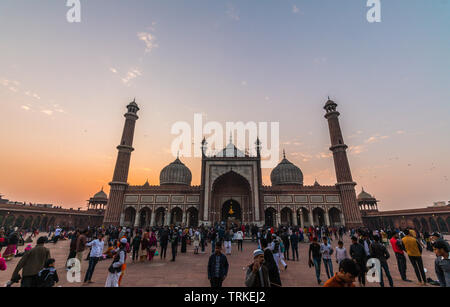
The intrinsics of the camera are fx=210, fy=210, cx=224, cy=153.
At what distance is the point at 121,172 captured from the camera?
32031mm

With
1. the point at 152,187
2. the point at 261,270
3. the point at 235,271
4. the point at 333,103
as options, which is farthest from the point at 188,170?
the point at 261,270

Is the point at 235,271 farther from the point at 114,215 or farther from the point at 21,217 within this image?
the point at 21,217

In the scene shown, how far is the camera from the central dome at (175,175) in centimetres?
3857

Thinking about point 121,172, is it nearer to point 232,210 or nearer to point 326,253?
point 232,210

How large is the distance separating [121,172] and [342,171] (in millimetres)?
33510

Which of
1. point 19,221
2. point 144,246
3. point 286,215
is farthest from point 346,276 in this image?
point 19,221

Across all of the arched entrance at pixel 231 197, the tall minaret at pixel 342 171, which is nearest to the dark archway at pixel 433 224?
the tall minaret at pixel 342 171

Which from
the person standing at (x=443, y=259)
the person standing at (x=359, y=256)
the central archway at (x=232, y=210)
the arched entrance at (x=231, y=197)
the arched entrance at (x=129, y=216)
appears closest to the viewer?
the person standing at (x=443, y=259)

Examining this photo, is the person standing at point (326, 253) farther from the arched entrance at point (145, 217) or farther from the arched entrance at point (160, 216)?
the arched entrance at point (145, 217)

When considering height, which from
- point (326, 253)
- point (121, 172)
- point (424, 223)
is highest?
point (121, 172)

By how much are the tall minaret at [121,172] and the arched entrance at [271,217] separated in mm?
→ 21763

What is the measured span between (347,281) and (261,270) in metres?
1.18

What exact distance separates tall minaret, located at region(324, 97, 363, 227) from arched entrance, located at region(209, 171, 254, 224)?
13.9 meters
